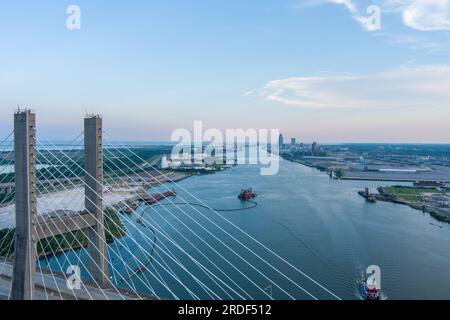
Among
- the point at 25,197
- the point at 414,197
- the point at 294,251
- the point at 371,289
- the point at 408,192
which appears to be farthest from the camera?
the point at 408,192

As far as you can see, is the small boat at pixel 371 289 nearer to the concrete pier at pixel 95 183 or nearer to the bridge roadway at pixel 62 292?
the bridge roadway at pixel 62 292

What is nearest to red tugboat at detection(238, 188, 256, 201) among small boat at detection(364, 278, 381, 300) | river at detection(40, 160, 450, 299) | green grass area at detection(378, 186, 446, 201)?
river at detection(40, 160, 450, 299)

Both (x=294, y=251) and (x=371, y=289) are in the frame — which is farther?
(x=294, y=251)

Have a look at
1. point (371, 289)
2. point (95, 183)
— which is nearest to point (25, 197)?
point (95, 183)

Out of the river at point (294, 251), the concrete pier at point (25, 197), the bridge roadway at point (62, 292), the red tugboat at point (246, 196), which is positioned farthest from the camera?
the red tugboat at point (246, 196)

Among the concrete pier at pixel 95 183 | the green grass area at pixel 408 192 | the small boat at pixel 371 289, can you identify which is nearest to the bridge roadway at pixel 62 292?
the concrete pier at pixel 95 183

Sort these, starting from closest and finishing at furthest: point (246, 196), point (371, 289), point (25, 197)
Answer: point (25, 197) < point (371, 289) < point (246, 196)

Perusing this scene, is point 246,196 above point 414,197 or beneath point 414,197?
above

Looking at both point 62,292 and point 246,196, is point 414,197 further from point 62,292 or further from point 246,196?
point 62,292

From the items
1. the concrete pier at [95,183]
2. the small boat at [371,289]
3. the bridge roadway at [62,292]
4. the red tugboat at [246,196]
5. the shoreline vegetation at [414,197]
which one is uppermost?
the concrete pier at [95,183]

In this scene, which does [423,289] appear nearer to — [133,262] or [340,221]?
[340,221]

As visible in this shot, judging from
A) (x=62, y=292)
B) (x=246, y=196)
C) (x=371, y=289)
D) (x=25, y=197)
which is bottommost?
(x=371, y=289)
